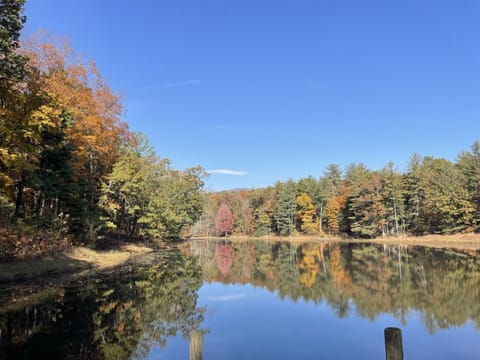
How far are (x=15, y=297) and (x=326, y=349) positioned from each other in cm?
1047

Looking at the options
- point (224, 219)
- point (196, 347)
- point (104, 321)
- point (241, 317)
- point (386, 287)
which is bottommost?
point (241, 317)

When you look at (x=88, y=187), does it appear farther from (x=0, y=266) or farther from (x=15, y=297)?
(x=15, y=297)

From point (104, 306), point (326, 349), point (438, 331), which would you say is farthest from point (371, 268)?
point (104, 306)

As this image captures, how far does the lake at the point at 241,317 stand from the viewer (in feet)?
25.9

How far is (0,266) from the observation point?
14.6m

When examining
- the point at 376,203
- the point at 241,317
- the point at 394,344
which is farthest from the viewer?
the point at 376,203

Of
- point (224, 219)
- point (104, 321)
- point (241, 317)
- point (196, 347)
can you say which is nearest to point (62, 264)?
point (104, 321)

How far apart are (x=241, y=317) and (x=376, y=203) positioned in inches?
2042

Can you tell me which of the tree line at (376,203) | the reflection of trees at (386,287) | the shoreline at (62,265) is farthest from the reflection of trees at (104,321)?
the tree line at (376,203)

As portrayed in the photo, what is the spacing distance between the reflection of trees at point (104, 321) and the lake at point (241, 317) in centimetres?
3

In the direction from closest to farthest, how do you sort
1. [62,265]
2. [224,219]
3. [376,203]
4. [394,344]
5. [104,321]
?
1. [394,344]
2. [104,321]
3. [62,265]
4. [376,203]
5. [224,219]

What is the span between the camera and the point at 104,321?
983cm

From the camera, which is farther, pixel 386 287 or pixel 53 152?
pixel 53 152

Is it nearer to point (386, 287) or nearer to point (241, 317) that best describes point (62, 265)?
point (241, 317)
